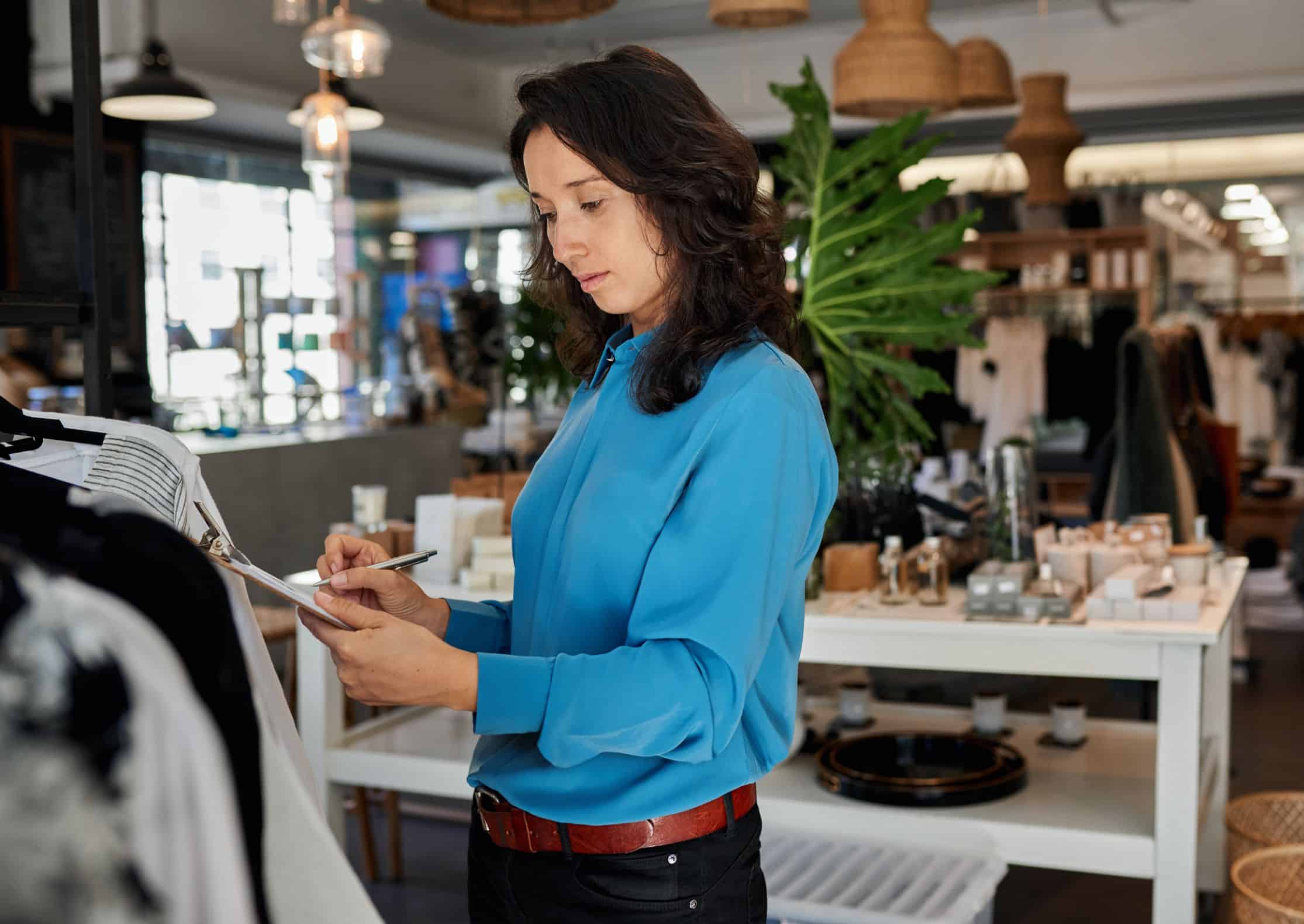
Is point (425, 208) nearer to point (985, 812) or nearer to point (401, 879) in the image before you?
point (401, 879)

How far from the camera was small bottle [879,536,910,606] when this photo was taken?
2.98m

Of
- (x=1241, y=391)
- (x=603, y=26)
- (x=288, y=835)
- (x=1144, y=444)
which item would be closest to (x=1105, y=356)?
(x=1241, y=391)

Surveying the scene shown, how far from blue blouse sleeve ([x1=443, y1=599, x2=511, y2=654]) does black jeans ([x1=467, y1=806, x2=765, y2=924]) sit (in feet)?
0.76

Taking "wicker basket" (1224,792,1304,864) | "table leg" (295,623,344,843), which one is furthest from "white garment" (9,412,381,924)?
"wicker basket" (1224,792,1304,864)

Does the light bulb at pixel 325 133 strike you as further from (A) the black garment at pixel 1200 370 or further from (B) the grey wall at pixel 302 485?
(A) the black garment at pixel 1200 370

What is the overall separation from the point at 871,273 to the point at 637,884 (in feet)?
7.37

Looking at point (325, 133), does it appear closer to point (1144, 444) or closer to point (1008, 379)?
point (1144, 444)

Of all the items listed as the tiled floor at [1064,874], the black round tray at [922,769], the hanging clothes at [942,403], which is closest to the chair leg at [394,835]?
the tiled floor at [1064,874]

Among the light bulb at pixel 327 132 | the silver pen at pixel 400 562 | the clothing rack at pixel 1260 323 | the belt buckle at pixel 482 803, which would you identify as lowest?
the belt buckle at pixel 482 803

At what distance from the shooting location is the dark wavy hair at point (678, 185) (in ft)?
4.51

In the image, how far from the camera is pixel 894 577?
3010 millimetres

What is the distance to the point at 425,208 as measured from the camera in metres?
11.8

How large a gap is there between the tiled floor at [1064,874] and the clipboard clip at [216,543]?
2.44 m

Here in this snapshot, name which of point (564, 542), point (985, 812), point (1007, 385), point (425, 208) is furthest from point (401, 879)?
point (425, 208)
